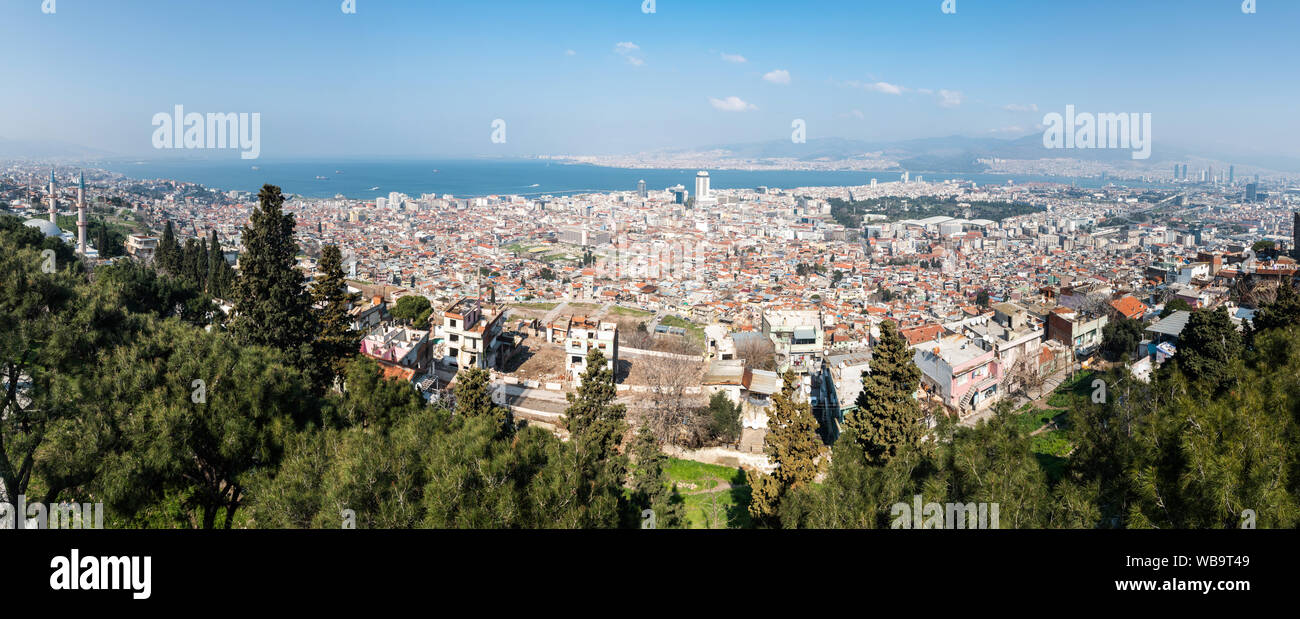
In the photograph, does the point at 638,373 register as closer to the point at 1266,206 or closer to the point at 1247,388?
the point at 1247,388

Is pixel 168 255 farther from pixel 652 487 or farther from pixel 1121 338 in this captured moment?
pixel 1121 338

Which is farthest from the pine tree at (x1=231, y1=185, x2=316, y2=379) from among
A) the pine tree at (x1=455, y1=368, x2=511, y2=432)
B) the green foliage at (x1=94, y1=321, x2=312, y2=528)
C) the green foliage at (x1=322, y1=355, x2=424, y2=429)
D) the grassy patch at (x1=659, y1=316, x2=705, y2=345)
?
the grassy patch at (x1=659, y1=316, x2=705, y2=345)

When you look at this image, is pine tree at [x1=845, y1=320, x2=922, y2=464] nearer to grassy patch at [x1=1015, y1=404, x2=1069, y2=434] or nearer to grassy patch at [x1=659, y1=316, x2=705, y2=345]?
grassy patch at [x1=1015, y1=404, x2=1069, y2=434]

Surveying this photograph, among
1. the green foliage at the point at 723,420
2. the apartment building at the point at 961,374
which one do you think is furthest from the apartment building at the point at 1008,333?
the green foliage at the point at 723,420

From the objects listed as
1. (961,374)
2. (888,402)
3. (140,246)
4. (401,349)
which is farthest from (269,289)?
(140,246)

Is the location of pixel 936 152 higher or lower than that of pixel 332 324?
higher

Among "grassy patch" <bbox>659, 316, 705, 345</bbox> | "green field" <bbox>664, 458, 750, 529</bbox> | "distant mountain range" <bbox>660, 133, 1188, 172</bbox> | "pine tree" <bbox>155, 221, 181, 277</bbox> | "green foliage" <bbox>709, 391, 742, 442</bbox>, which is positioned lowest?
"green field" <bbox>664, 458, 750, 529</bbox>
